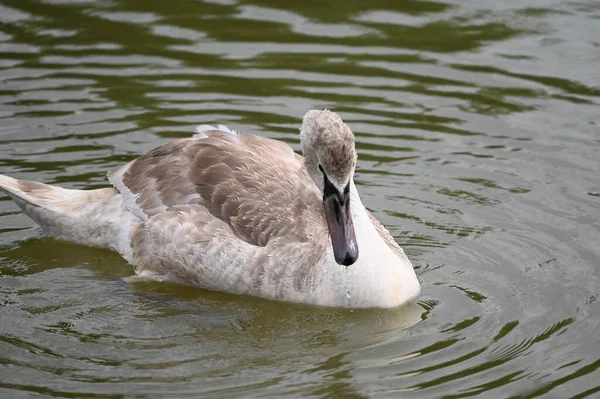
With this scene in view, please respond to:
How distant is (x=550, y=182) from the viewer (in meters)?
11.0

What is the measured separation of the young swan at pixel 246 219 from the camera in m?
8.82

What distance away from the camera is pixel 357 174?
11430mm

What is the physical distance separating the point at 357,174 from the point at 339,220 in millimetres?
2749

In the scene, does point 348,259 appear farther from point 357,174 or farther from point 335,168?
point 357,174

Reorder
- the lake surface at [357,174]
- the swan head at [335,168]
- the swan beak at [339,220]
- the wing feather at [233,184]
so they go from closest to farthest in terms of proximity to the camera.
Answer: the lake surface at [357,174] → the swan head at [335,168] → the swan beak at [339,220] → the wing feather at [233,184]

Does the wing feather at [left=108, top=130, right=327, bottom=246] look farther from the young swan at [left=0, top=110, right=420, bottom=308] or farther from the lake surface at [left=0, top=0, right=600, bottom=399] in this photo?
the lake surface at [left=0, top=0, right=600, bottom=399]

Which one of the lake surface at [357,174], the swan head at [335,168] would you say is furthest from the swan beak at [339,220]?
the lake surface at [357,174]

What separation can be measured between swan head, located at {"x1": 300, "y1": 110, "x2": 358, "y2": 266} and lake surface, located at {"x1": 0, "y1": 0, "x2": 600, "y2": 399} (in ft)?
2.08

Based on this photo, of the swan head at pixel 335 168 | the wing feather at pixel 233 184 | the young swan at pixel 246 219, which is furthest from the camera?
the wing feather at pixel 233 184

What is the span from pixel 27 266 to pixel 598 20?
8325mm

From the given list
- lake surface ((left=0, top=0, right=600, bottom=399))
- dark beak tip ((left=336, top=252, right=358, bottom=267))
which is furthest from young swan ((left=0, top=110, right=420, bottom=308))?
lake surface ((left=0, top=0, right=600, bottom=399))

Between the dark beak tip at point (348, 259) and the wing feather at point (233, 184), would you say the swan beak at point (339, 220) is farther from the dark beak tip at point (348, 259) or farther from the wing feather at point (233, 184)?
the wing feather at point (233, 184)

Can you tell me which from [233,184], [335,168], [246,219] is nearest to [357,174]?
[233,184]

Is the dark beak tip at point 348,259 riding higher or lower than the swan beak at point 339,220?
lower
